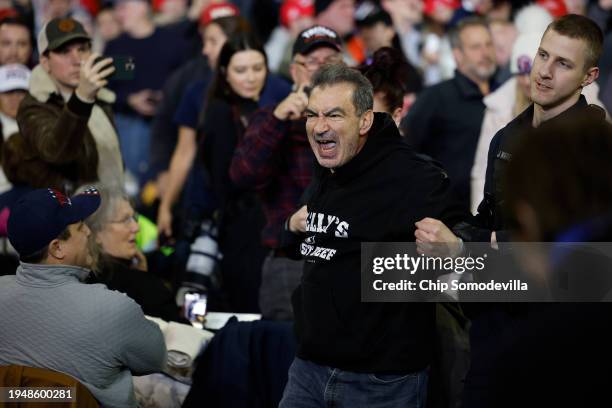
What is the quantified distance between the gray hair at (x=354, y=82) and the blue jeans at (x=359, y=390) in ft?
3.31

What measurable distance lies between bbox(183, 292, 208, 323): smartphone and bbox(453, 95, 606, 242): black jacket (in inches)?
66.9

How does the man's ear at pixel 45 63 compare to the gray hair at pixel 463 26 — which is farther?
the gray hair at pixel 463 26

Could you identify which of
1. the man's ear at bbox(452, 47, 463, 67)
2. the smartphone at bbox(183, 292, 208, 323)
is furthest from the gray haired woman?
the man's ear at bbox(452, 47, 463, 67)

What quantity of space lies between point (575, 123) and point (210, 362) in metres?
2.90

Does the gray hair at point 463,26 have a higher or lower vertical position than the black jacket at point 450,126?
higher

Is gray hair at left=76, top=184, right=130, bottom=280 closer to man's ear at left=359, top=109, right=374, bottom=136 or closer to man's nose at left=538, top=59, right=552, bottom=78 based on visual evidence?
man's ear at left=359, top=109, right=374, bottom=136

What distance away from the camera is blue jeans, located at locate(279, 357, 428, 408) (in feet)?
12.8

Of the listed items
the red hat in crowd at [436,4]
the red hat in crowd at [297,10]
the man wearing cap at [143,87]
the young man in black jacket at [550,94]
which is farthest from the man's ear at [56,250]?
the red hat in crowd at [436,4]

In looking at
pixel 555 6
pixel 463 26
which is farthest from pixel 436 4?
pixel 463 26

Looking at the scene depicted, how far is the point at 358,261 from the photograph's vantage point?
156 inches

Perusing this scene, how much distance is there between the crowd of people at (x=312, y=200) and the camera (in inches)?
98.3

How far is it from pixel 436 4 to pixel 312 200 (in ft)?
20.1

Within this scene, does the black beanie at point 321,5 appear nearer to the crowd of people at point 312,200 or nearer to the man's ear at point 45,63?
the crowd of people at point 312,200

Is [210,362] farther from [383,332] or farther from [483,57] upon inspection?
[483,57]
